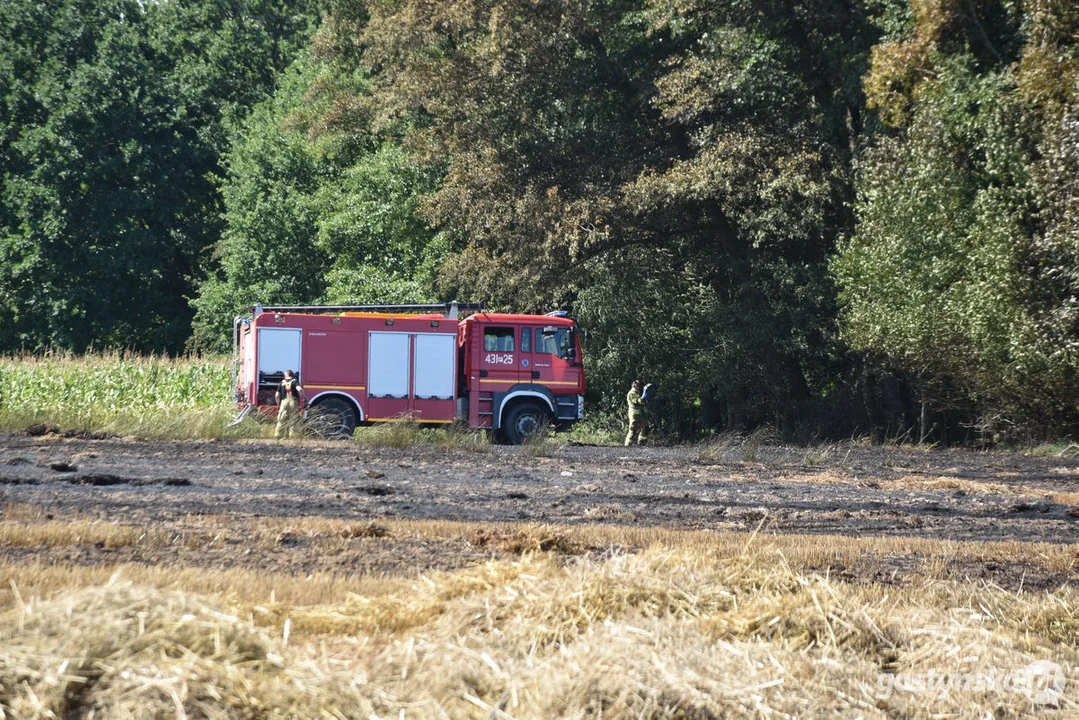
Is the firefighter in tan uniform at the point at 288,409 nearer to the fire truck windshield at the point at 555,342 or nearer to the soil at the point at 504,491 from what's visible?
the soil at the point at 504,491

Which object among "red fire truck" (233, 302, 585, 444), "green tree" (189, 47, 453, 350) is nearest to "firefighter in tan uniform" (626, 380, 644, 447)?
"red fire truck" (233, 302, 585, 444)

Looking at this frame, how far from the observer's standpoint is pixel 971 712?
190 inches

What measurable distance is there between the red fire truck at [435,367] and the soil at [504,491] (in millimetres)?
4653

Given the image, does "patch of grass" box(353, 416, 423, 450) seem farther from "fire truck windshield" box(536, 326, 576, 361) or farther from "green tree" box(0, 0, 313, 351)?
"green tree" box(0, 0, 313, 351)

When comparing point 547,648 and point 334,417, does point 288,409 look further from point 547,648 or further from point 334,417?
point 547,648

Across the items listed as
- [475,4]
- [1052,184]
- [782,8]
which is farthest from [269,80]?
[1052,184]

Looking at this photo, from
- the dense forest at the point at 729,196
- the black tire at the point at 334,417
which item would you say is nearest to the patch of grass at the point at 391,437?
the black tire at the point at 334,417

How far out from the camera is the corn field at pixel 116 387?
25109mm

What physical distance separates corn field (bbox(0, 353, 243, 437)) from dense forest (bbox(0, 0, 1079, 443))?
6461mm

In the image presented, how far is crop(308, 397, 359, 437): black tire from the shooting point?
966 inches

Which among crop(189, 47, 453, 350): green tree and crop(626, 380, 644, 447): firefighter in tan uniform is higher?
crop(189, 47, 453, 350): green tree

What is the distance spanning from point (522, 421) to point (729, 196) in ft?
23.4

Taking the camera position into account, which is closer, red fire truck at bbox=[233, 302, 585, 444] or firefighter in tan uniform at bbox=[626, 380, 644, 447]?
A: red fire truck at bbox=[233, 302, 585, 444]

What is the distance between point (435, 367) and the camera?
26.8 m
